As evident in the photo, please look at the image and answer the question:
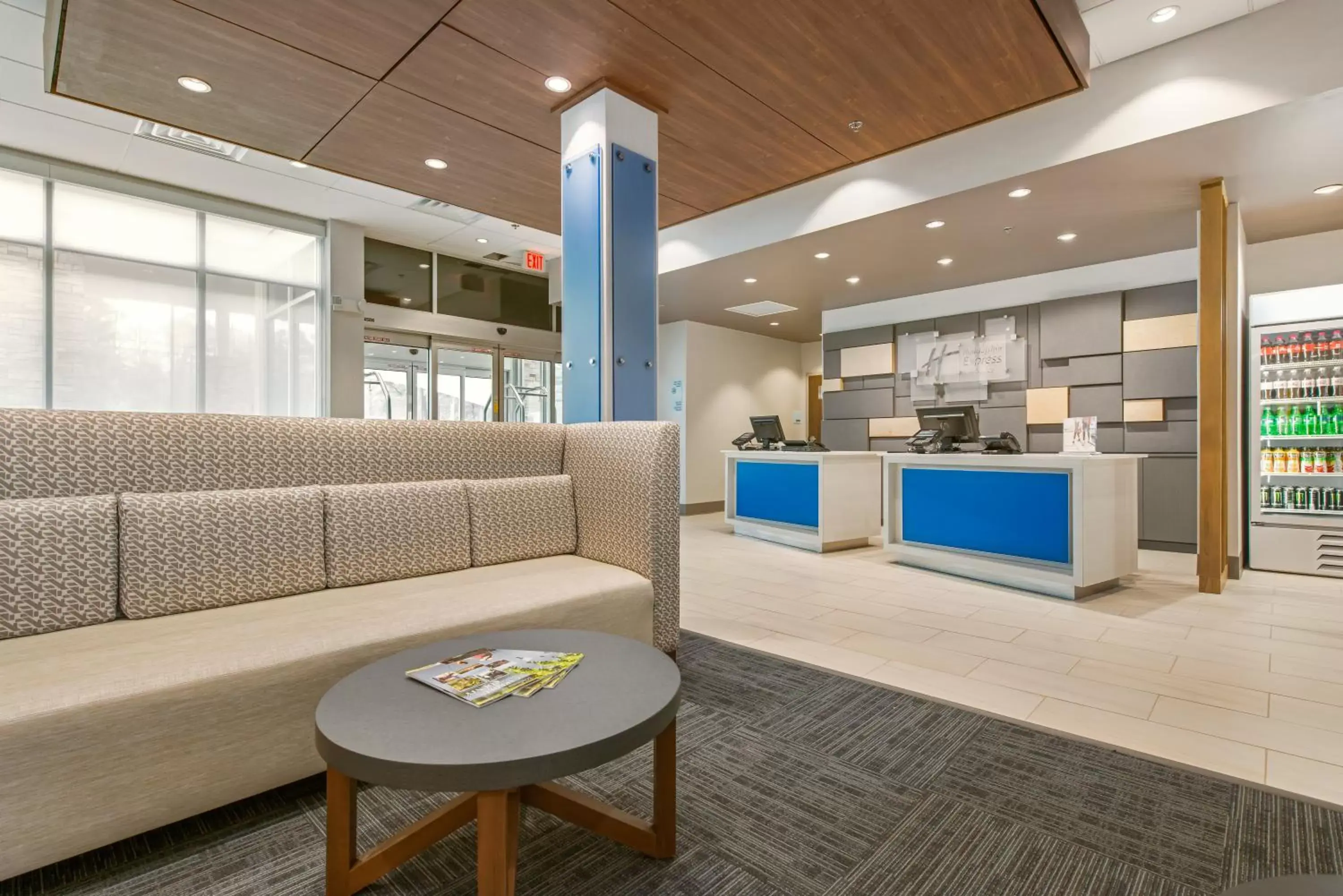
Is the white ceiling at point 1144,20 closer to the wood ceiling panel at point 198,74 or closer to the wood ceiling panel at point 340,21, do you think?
the wood ceiling panel at point 340,21

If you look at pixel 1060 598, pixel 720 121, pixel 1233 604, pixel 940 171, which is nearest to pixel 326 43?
pixel 720 121

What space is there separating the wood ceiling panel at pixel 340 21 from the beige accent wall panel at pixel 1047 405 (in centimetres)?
698

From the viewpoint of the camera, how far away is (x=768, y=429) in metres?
7.62

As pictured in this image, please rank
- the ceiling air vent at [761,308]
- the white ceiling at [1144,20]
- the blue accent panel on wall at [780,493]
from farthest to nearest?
1. the ceiling air vent at [761,308]
2. the blue accent panel on wall at [780,493]
3. the white ceiling at [1144,20]

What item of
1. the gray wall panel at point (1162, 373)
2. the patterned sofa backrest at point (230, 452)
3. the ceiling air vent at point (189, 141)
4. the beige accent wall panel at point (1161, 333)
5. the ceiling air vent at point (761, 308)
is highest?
the ceiling air vent at point (189, 141)

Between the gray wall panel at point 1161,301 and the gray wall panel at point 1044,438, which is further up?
the gray wall panel at point 1161,301

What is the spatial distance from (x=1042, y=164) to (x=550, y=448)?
3990 mm

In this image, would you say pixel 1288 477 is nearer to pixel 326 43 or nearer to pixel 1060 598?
pixel 1060 598

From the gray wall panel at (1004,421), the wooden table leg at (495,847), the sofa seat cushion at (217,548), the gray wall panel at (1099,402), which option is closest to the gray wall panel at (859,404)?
the gray wall panel at (1004,421)

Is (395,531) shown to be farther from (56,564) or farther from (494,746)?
(494,746)

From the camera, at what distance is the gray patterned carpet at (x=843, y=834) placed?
1480 mm

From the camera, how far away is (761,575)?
16.8 feet

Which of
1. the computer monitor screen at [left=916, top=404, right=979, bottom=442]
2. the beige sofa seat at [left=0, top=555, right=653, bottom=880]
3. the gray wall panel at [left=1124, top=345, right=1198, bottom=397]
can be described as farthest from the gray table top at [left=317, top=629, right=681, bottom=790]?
the gray wall panel at [left=1124, top=345, right=1198, bottom=397]

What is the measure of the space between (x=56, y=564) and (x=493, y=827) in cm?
174
